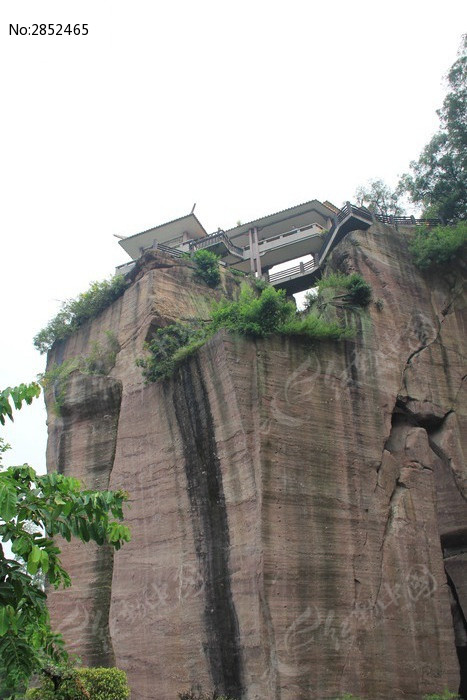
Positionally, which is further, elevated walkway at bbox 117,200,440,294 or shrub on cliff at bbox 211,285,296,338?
elevated walkway at bbox 117,200,440,294

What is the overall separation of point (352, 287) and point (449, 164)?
8.37 m

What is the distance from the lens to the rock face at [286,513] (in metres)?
14.5

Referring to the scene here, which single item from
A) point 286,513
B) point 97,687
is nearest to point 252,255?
point 286,513

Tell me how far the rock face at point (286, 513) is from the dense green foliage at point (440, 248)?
1.51 m

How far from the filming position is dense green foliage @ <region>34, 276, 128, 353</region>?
22.8m

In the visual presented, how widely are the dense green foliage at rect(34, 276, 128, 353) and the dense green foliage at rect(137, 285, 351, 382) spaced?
Result: 4026 millimetres

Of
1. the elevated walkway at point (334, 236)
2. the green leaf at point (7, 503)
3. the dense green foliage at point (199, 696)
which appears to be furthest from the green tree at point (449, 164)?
the green leaf at point (7, 503)

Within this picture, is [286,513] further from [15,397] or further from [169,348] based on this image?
[15,397]

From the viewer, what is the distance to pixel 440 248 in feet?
69.6

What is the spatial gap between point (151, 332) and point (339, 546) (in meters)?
8.33

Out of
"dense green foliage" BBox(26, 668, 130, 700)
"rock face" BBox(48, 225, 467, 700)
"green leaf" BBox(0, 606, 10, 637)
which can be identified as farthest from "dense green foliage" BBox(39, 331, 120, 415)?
"green leaf" BBox(0, 606, 10, 637)

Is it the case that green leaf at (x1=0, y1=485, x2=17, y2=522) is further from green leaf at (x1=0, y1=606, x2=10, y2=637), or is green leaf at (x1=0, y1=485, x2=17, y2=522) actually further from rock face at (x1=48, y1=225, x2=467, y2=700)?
rock face at (x1=48, y1=225, x2=467, y2=700)

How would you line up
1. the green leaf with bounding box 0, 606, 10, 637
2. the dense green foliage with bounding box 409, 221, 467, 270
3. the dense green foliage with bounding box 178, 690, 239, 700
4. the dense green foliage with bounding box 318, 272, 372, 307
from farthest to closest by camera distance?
the dense green foliage with bounding box 409, 221, 467, 270, the dense green foliage with bounding box 318, 272, 372, 307, the dense green foliage with bounding box 178, 690, 239, 700, the green leaf with bounding box 0, 606, 10, 637

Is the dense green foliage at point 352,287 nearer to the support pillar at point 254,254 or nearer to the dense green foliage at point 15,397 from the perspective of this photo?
the support pillar at point 254,254
